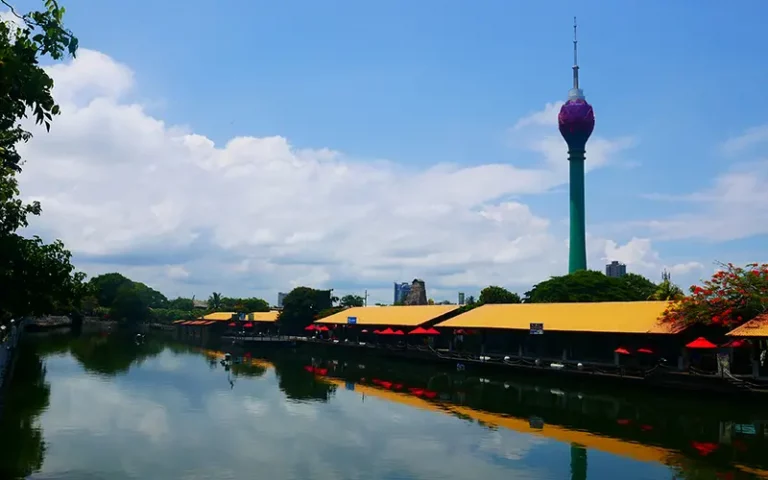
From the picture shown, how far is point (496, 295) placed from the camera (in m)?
81.6

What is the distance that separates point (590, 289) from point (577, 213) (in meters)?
44.9

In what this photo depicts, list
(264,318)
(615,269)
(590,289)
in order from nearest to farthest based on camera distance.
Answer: (590,289) → (264,318) → (615,269)

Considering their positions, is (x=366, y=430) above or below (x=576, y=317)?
below

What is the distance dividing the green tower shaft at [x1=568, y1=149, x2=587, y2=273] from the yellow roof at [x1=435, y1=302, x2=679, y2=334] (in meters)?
65.2

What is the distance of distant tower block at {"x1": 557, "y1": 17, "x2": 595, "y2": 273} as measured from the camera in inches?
4387

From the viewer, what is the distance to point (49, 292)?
89.7ft

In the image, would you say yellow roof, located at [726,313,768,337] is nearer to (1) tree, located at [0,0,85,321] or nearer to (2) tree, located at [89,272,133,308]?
(1) tree, located at [0,0,85,321]

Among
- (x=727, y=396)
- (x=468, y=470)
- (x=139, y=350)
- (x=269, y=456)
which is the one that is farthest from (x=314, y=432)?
(x=139, y=350)

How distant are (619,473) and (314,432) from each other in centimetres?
1104

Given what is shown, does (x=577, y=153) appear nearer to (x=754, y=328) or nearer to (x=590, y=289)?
(x=590, y=289)

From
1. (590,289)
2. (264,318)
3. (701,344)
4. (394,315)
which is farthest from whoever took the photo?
(264,318)

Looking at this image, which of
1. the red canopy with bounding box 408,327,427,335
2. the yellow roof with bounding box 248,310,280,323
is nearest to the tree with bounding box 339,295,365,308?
the yellow roof with bounding box 248,310,280,323

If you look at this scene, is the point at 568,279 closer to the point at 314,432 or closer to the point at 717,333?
the point at 717,333

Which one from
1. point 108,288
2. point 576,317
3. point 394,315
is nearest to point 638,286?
point 394,315
